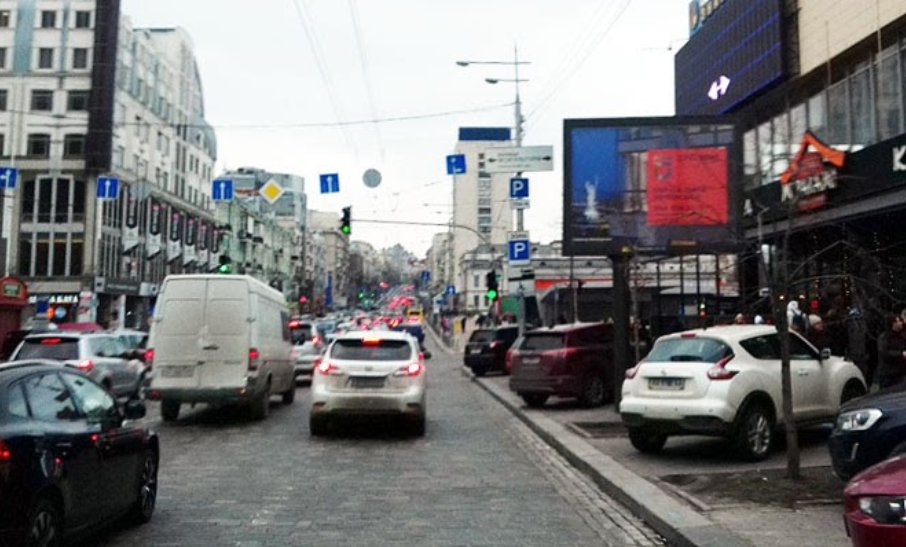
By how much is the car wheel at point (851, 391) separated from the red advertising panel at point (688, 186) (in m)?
4.11

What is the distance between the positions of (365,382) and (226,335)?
3.28 m

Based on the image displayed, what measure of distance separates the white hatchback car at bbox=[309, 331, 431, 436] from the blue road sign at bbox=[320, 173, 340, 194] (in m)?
13.3

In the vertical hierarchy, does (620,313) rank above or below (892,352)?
above

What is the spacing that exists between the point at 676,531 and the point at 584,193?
30.6 feet

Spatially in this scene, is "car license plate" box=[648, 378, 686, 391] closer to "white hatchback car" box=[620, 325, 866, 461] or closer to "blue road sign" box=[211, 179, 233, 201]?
"white hatchback car" box=[620, 325, 866, 461]

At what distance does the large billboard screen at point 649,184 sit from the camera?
15.2 metres

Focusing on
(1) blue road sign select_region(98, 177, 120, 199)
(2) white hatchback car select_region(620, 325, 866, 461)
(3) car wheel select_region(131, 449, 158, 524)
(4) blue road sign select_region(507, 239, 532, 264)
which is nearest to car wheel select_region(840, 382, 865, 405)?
(2) white hatchback car select_region(620, 325, 866, 461)

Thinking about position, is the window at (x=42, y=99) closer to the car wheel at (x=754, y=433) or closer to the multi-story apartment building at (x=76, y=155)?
the multi-story apartment building at (x=76, y=155)

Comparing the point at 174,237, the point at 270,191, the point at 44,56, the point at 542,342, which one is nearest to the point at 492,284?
the point at 270,191

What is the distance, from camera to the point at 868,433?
679 cm

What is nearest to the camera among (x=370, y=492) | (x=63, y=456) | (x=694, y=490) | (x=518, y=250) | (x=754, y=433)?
(x=63, y=456)

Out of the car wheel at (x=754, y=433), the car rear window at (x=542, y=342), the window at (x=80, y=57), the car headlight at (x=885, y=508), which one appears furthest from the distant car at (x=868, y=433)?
the window at (x=80, y=57)

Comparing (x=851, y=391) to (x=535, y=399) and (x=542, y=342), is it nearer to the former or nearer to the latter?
(x=542, y=342)

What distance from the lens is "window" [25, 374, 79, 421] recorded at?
588 cm
